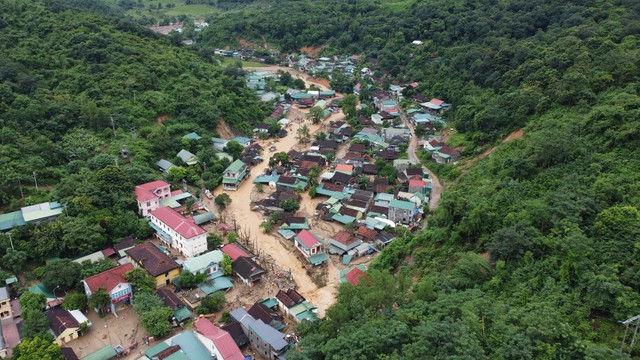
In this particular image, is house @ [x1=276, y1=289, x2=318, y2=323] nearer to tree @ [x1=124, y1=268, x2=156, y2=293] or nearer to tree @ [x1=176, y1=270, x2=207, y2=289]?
tree @ [x1=176, y1=270, x2=207, y2=289]

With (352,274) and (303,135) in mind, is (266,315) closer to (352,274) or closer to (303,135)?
(352,274)

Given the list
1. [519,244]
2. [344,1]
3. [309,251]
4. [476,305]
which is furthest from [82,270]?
[344,1]

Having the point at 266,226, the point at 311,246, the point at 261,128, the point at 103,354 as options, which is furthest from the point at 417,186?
the point at 103,354

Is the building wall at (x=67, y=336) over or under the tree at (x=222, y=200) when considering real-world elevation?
over

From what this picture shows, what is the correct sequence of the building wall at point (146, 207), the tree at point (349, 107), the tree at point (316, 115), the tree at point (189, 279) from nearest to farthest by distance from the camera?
1. the tree at point (189, 279)
2. the building wall at point (146, 207)
3. the tree at point (349, 107)
4. the tree at point (316, 115)

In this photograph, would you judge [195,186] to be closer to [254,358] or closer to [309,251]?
[309,251]

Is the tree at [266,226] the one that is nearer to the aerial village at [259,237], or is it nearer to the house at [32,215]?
the aerial village at [259,237]

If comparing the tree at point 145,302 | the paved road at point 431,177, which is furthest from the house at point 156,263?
the paved road at point 431,177
